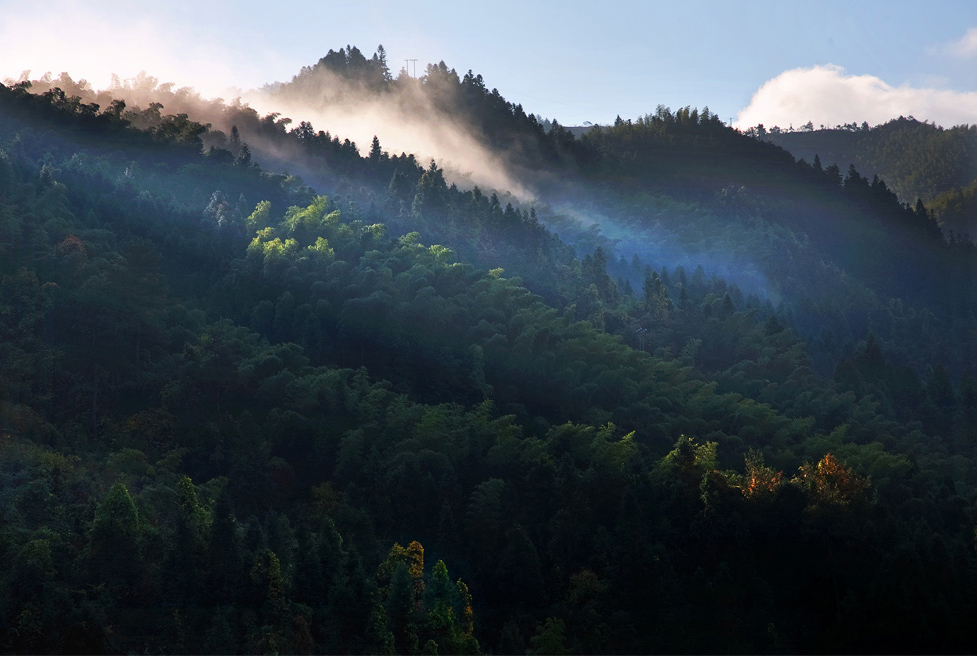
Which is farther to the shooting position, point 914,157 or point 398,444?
point 914,157

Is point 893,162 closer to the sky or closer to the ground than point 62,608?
closer to the sky

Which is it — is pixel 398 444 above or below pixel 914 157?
below

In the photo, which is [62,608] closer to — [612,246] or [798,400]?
[798,400]

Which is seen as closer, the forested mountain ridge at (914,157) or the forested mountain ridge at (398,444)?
the forested mountain ridge at (398,444)

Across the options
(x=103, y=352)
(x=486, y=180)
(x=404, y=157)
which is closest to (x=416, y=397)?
(x=103, y=352)

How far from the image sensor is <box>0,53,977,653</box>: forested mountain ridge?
28.9 m

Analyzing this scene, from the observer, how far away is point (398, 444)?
38.4 meters

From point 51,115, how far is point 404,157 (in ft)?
71.5

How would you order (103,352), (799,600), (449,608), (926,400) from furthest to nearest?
(926,400), (103,352), (799,600), (449,608)

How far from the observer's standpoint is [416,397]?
4272 centimetres

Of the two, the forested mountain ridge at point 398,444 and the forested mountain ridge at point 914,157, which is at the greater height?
the forested mountain ridge at point 914,157

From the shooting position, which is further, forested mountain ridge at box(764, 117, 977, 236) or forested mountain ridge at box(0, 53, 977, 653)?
forested mountain ridge at box(764, 117, 977, 236)

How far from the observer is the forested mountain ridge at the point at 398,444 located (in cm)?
2892

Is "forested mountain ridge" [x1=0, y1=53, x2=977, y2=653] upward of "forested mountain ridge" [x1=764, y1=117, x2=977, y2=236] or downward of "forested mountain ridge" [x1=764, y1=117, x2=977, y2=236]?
downward
